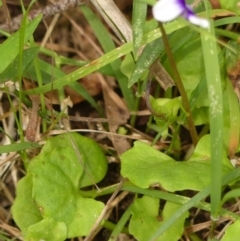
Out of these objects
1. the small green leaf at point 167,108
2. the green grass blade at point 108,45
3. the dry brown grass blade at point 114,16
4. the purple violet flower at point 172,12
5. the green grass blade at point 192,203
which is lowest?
the green grass blade at point 192,203

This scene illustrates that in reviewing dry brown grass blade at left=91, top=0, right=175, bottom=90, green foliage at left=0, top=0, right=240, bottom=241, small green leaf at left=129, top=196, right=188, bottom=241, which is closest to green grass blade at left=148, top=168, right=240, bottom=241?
green foliage at left=0, top=0, right=240, bottom=241

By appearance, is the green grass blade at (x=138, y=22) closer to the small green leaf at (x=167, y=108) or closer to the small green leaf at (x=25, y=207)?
the small green leaf at (x=167, y=108)

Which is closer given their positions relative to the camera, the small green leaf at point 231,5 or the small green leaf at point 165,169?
the small green leaf at point 165,169

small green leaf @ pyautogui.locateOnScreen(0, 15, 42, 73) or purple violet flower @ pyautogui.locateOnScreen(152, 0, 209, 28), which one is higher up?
purple violet flower @ pyautogui.locateOnScreen(152, 0, 209, 28)

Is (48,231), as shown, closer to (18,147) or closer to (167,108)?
(18,147)

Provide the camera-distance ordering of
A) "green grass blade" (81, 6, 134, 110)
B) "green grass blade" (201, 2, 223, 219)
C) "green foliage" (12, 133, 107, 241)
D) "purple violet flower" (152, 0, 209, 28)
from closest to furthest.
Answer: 1. "purple violet flower" (152, 0, 209, 28)
2. "green grass blade" (201, 2, 223, 219)
3. "green foliage" (12, 133, 107, 241)
4. "green grass blade" (81, 6, 134, 110)

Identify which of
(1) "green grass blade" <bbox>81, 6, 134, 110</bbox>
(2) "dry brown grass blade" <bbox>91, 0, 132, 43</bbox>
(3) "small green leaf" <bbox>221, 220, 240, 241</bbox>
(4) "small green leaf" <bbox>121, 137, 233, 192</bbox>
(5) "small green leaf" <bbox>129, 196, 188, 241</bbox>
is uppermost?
(2) "dry brown grass blade" <bbox>91, 0, 132, 43</bbox>

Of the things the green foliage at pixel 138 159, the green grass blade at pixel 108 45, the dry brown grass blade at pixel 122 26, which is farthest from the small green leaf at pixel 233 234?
the green grass blade at pixel 108 45

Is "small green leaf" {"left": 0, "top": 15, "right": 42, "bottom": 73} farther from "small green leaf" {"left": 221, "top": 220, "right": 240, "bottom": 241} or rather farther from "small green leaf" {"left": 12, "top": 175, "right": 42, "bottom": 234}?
"small green leaf" {"left": 221, "top": 220, "right": 240, "bottom": 241}
